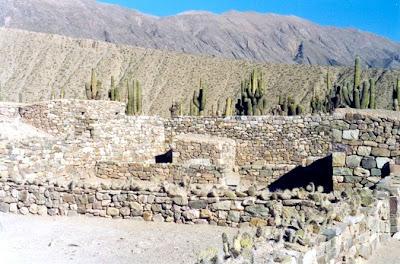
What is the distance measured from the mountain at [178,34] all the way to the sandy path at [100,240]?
146 m

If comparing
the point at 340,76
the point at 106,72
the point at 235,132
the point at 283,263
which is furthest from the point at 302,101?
the point at 283,263

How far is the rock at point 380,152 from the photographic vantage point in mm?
10367

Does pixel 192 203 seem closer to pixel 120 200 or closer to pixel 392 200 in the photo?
Answer: pixel 120 200

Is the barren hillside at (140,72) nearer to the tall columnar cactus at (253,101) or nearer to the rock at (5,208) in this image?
the tall columnar cactus at (253,101)

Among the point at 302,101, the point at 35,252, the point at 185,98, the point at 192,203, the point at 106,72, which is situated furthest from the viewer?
the point at 106,72

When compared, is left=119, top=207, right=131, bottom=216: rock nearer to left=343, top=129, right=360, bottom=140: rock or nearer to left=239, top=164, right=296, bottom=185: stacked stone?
left=343, top=129, right=360, bottom=140: rock

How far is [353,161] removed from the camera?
33.8 ft

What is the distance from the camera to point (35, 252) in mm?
8086

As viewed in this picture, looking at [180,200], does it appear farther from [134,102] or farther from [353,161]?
[134,102]

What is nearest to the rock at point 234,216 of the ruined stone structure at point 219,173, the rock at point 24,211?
the ruined stone structure at point 219,173

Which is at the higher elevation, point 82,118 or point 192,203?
point 82,118

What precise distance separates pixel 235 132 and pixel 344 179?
9.61 meters

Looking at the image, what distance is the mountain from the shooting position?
16212cm

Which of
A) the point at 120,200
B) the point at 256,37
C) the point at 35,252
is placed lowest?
the point at 35,252
